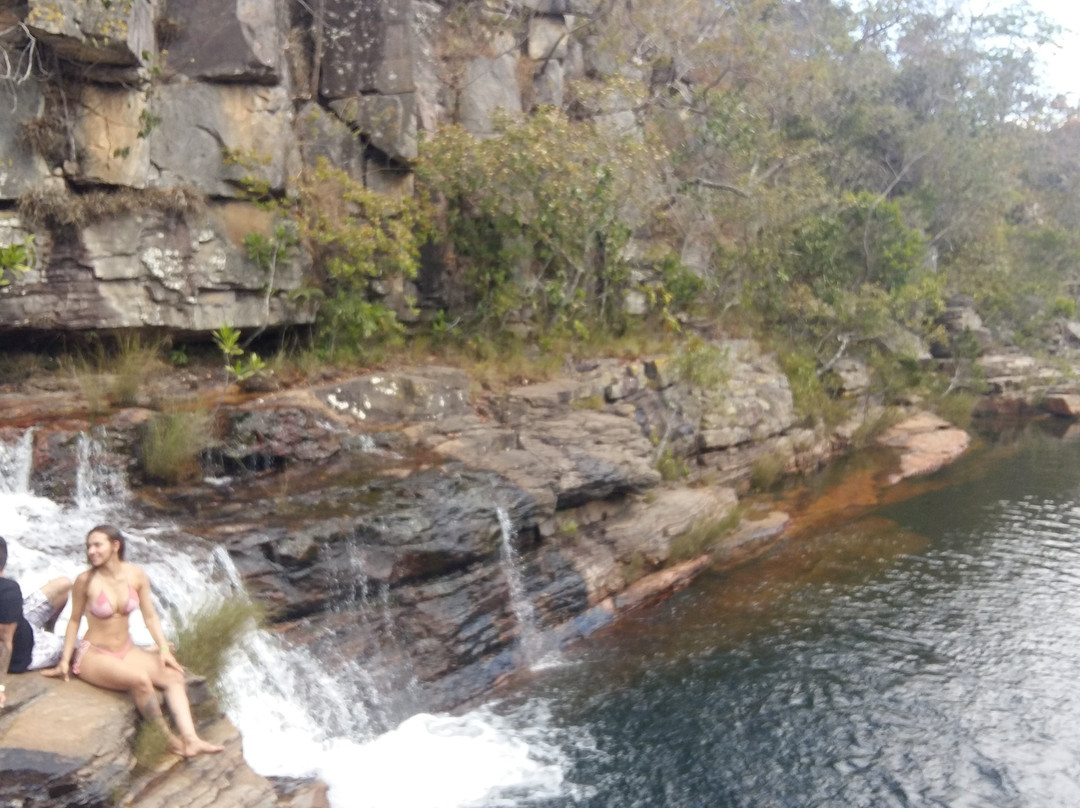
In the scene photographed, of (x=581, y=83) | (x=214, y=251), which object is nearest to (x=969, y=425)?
(x=581, y=83)

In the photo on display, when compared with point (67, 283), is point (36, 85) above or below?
above

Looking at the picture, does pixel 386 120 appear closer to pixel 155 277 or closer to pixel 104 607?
pixel 155 277

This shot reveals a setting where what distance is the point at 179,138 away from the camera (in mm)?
12461

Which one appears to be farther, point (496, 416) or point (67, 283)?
point (496, 416)

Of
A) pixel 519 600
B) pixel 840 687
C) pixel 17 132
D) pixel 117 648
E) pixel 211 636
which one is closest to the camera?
pixel 117 648

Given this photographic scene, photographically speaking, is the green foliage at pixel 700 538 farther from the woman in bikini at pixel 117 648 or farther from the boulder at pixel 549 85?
the boulder at pixel 549 85

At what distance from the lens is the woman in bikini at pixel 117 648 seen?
616 centimetres

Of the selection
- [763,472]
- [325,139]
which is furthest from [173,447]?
[763,472]

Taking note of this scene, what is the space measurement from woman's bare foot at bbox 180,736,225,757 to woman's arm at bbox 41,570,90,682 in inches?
35.2

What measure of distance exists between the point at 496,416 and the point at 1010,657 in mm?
7041

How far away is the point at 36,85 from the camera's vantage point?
36.4ft

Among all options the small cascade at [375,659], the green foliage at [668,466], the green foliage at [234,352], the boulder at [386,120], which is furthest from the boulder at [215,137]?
the green foliage at [668,466]

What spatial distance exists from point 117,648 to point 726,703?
5.72m

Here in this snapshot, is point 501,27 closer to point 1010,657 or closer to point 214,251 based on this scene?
point 214,251
